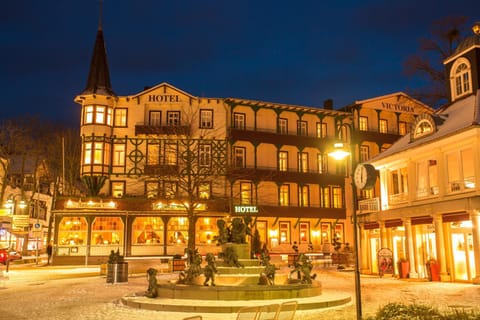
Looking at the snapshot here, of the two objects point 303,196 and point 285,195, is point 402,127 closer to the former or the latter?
point 303,196

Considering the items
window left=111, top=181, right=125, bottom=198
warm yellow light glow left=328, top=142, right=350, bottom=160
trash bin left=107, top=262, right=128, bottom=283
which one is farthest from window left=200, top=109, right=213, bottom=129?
warm yellow light glow left=328, top=142, right=350, bottom=160

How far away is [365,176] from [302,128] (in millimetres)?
39651

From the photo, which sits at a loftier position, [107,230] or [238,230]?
[107,230]

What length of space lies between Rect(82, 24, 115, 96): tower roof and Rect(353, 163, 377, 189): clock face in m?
36.8

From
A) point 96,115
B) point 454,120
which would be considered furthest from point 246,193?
point 454,120

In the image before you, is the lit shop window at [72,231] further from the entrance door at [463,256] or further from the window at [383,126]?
the window at [383,126]

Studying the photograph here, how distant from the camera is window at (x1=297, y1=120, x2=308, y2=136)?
49.9m

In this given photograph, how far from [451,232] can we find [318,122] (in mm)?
28816

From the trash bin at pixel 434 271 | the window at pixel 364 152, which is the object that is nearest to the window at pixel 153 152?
the window at pixel 364 152

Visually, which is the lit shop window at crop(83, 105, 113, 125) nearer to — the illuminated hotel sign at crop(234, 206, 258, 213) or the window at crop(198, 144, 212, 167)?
the window at crop(198, 144, 212, 167)

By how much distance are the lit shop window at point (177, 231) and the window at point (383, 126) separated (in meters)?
21.4

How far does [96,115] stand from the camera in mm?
44594

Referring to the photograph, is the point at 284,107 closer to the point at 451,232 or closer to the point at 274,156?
the point at 274,156

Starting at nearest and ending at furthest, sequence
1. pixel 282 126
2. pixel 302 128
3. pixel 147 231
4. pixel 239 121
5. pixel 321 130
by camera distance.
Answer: pixel 147 231 → pixel 239 121 → pixel 282 126 → pixel 302 128 → pixel 321 130
